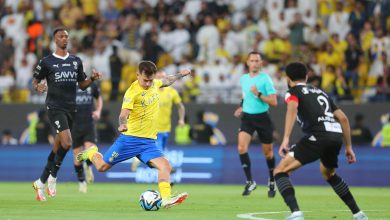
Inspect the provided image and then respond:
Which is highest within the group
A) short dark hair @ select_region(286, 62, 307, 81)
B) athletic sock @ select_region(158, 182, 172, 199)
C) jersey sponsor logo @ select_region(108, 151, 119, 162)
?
short dark hair @ select_region(286, 62, 307, 81)

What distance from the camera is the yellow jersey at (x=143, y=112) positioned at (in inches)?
563

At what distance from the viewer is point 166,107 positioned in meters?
21.5

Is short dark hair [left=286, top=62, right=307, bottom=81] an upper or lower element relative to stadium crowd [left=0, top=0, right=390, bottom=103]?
lower

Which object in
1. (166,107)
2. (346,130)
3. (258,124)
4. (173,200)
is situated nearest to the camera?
(346,130)

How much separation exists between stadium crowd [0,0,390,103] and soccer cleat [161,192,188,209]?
12994 millimetres

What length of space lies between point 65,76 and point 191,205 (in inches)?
130

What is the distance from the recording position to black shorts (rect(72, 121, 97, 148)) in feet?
68.9

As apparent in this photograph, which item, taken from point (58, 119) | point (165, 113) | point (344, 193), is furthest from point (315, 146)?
point (165, 113)

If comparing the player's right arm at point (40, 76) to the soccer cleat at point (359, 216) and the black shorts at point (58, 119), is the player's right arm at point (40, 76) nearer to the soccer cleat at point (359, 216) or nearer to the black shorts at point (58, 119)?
the black shorts at point (58, 119)

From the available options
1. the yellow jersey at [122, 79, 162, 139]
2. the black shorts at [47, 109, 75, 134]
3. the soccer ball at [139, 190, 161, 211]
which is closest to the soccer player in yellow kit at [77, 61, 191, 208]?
the yellow jersey at [122, 79, 162, 139]

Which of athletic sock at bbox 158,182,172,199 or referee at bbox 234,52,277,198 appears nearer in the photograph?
athletic sock at bbox 158,182,172,199

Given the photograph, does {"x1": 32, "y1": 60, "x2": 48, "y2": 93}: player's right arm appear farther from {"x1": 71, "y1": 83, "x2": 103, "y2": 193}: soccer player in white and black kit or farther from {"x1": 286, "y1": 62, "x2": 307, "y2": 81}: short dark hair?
{"x1": 286, "y1": 62, "x2": 307, "y2": 81}: short dark hair

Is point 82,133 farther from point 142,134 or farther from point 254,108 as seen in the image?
point 142,134

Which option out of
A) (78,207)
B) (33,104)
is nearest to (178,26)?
(33,104)
